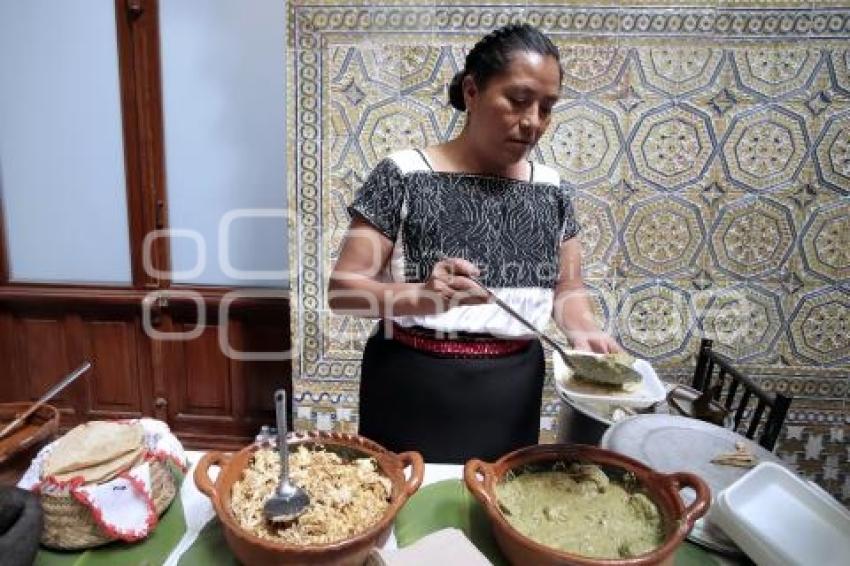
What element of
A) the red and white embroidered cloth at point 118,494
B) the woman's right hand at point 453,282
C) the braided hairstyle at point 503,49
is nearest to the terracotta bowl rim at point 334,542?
the red and white embroidered cloth at point 118,494

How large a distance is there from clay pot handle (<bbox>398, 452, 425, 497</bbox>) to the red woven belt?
0.40 meters

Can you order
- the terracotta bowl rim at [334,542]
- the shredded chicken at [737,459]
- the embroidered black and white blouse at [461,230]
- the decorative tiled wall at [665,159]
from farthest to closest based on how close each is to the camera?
the decorative tiled wall at [665,159]
the embroidered black and white blouse at [461,230]
the shredded chicken at [737,459]
the terracotta bowl rim at [334,542]

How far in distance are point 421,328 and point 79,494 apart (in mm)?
680

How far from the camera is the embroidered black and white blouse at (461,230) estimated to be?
123 centimetres

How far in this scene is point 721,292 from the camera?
84.9 inches

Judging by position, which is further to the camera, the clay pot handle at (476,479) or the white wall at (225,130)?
the white wall at (225,130)

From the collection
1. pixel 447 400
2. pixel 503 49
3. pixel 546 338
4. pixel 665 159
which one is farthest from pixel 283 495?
pixel 665 159

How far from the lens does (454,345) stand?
125 centimetres

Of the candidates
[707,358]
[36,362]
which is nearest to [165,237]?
[36,362]

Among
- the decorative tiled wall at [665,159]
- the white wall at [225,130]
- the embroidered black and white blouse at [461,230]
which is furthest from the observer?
the white wall at [225,130]

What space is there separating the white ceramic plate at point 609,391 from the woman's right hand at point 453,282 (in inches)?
10.9

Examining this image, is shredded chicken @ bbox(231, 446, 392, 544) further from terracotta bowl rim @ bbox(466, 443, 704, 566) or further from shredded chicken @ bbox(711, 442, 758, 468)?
shredded chicken @ bbox(711, 442, 758, 468)

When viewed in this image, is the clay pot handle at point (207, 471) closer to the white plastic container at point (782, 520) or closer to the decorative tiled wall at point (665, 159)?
the white plastic container at point (782, 520)

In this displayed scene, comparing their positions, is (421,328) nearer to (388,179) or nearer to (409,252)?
(409,252)
